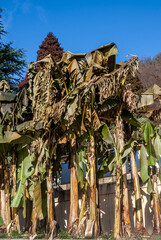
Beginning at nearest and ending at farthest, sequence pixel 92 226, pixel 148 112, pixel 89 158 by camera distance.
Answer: pixel 92 226
pixel 89 158
pixel 148 112

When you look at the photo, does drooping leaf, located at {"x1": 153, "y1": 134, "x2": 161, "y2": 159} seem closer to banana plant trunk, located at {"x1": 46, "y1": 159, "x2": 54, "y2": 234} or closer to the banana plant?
the banana plant

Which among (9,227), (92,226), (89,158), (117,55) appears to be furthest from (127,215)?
(117,55)

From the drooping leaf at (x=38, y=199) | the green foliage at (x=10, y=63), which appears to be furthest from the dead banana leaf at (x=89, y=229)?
the green foliage at (x=10, y=63)

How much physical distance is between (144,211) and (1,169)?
3672 mm

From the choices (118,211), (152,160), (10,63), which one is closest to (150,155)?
(152,160)

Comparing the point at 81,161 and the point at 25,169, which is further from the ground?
the point at 81,161

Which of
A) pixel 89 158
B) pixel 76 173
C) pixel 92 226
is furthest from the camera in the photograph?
pixel 76 173

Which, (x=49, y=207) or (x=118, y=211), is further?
(x=49, y=207)

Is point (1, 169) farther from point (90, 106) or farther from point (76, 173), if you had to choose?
point (90, 106)

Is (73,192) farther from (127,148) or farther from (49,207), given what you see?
(127,148)

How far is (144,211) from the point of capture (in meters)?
7.75

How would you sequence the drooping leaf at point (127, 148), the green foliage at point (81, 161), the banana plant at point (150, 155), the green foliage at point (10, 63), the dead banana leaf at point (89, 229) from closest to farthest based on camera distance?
1. the dead banana leaf at point (89, 229)
2. the drooping leaf at point (127, 148)
3. the banana plant at point (150, 155)
4. the green foliage at point (81, 161)
5. the green foliage at point (10, 63)

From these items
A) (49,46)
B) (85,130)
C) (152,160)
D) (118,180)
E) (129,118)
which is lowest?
(118,180)

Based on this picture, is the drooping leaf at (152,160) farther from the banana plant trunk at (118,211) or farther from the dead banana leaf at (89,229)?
the dead banana leaf at (89,229)
